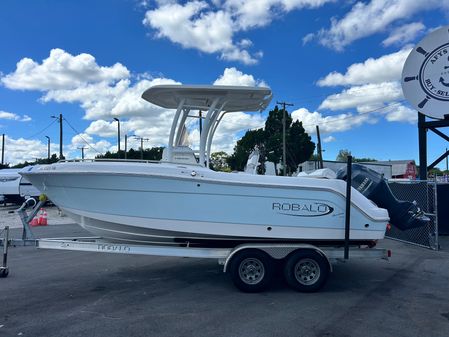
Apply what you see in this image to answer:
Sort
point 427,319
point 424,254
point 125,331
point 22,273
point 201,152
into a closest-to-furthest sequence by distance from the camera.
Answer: point 125,331 < point 427,319 < point 201,152 < point 22,273 < point 424,254

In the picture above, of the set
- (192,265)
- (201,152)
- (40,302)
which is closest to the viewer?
(40,302)

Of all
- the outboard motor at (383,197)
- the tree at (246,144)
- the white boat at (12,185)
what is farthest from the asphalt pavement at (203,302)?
the tree at (246,144)

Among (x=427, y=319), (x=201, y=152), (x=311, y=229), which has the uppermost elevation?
(x=201, y=152)

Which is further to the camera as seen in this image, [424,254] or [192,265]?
[424,254]

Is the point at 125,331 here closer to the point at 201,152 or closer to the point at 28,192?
the point at 201,152

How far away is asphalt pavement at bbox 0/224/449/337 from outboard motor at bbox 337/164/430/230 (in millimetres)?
1041

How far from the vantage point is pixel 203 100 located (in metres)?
7.06

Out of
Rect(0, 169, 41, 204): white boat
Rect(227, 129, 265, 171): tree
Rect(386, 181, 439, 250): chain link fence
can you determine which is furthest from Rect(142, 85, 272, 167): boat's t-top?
Rect(227, 129, 265, 171): tree

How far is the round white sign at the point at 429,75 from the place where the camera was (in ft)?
35.7

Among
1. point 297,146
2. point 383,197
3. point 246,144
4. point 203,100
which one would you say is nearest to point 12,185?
point 203,100

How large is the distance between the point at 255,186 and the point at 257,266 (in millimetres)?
1253

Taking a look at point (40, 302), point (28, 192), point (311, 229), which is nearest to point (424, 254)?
point (311, 229)

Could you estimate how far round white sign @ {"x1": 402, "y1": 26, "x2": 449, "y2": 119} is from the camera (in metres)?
10.9

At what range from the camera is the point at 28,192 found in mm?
Result: 28781
